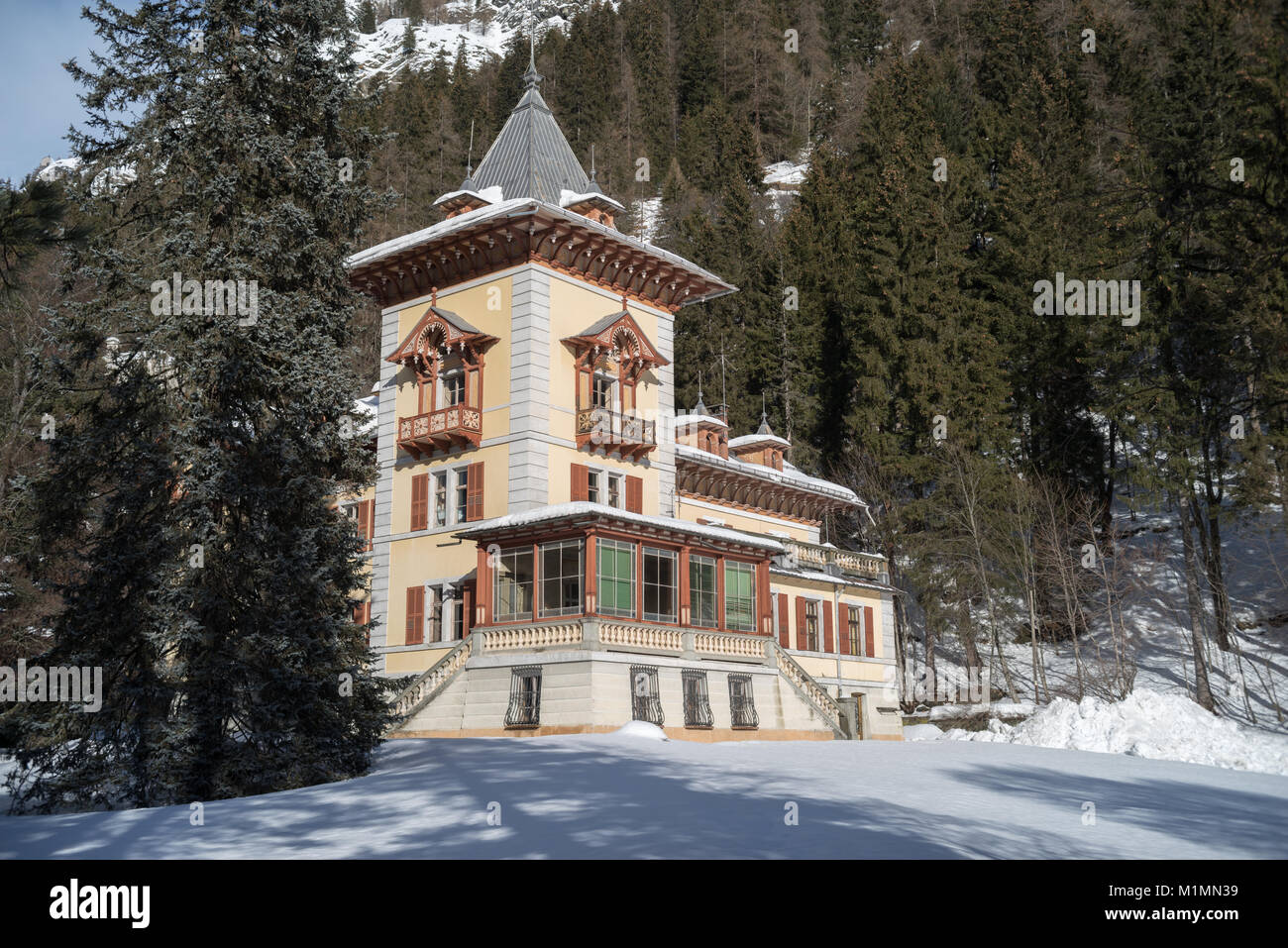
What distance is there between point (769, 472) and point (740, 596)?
11.6 m

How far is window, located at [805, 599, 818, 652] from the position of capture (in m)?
41.1

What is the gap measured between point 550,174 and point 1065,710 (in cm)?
2481

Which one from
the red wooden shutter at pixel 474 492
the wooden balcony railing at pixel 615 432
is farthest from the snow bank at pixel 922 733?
the red wooden shutter at pixel 474 492

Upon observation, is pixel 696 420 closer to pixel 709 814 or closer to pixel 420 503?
pixel 420 503

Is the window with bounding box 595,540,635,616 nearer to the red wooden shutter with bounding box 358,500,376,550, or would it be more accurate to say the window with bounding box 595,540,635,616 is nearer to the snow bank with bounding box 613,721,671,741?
the snow bank with bounding box 613,721,671,741

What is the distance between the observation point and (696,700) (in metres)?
28.6

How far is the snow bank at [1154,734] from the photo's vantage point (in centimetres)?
2205

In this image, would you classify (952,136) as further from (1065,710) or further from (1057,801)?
(1057,801)

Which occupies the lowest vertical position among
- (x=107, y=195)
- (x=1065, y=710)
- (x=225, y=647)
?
(x=1065, y=710)

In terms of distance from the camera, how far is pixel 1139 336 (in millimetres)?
40406

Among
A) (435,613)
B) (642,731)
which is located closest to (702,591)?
(642,731)

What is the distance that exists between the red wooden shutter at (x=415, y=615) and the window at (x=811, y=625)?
15.4 meters

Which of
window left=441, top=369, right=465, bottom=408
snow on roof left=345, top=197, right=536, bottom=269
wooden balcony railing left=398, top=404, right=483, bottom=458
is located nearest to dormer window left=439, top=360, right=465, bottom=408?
window left=441, top=369, right=465, bottom=408
